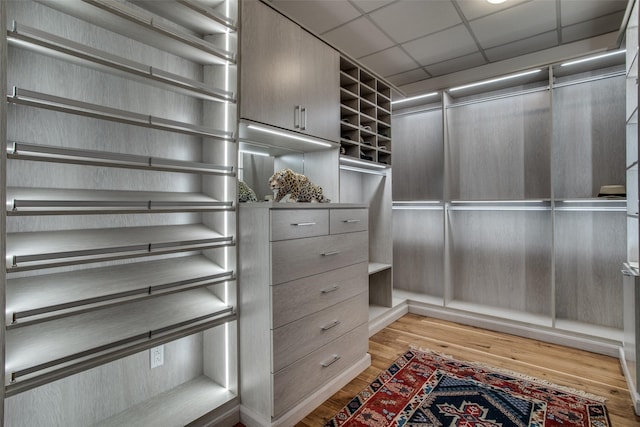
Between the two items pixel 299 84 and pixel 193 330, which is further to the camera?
pixel 299 84

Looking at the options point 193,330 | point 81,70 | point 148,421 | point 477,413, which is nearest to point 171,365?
point 148,421

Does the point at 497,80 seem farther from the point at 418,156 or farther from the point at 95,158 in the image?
the point at 95,158

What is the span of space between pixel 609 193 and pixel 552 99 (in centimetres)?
90

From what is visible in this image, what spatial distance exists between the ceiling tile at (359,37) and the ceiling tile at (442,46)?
10.4 inches

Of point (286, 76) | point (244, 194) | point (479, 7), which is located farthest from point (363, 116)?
point (244, 194)

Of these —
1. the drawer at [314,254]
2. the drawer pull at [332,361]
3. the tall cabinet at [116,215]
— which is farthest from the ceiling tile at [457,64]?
the drawer pull at [332,361]

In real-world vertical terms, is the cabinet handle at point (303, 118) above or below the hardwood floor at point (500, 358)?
above

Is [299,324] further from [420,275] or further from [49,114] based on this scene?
[420,275]

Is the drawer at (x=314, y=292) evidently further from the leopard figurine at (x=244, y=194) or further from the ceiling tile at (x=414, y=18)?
the ceiling tile at (x=414, y=18)

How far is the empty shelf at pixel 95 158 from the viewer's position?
3.56ft

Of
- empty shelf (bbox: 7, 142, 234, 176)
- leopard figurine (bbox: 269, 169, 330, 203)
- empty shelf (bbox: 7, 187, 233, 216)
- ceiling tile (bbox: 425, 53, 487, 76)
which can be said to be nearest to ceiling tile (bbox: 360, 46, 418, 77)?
ceiling tile (bbox: 425, 53, 487, 76)

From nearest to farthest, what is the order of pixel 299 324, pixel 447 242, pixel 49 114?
pixel 49 114
pixel 299 324
pixel 447 242

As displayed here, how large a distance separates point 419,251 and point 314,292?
2.35 meters

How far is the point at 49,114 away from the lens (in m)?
1.39
